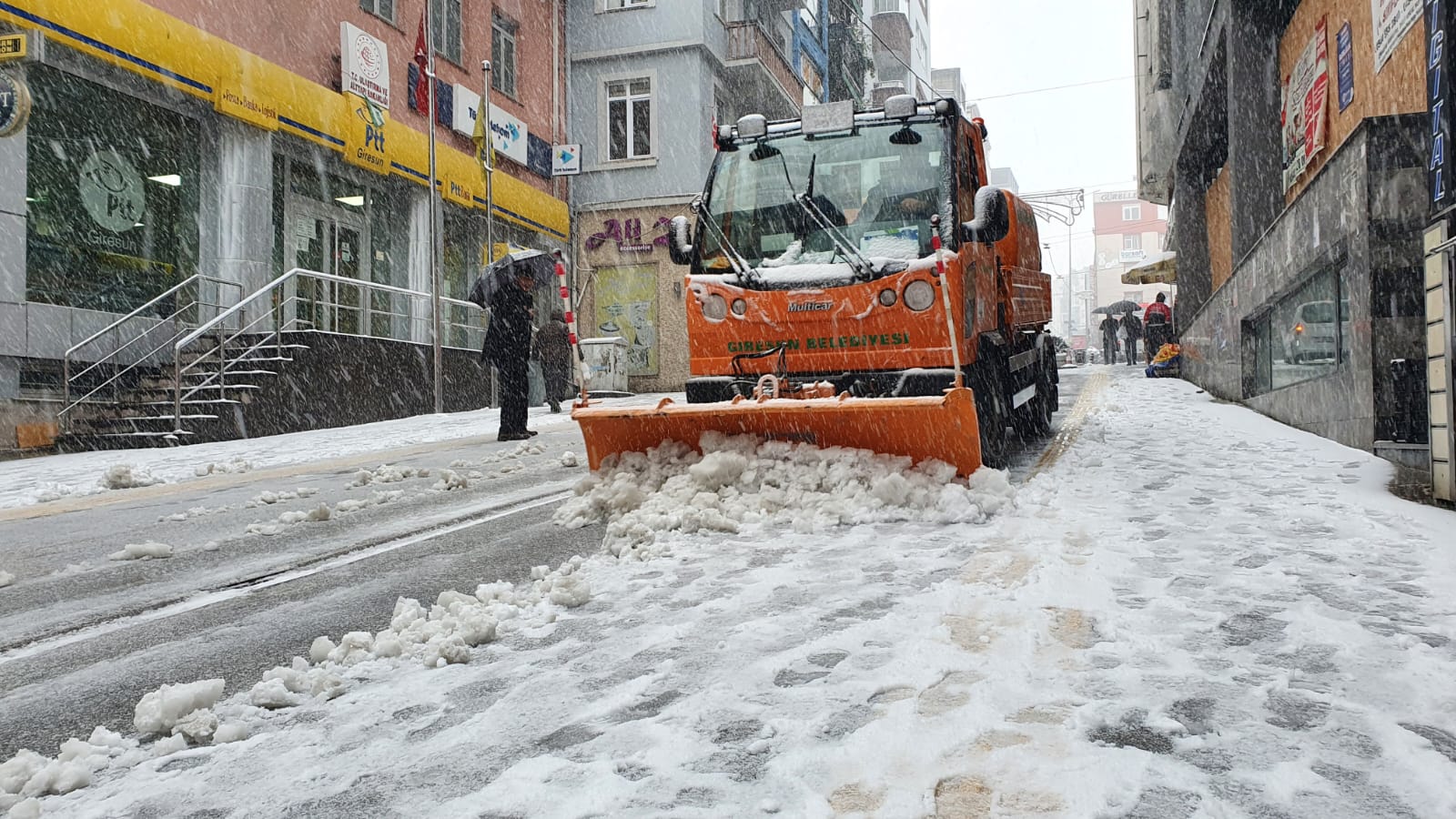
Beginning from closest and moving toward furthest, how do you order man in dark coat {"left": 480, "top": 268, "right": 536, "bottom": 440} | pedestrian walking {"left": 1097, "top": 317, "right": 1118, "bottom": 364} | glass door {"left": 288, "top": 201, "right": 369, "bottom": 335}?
man in dark coat {"left": 480, "top": 268, "right": 536, "bottom": 440}
glass door {"left": 288, "top": 201, "right": 369, "bottom": 335}
pedestrian walking {"left": 1097, "top": 317, "right": 1118, "bottom": 364}

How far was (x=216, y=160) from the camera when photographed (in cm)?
1540

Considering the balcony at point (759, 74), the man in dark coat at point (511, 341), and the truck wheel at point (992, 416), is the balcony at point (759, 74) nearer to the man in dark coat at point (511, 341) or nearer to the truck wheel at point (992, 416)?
the man in dark coat at point (511, 341)

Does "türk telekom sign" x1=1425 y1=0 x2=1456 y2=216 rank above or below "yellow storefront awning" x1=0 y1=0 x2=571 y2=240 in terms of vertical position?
below

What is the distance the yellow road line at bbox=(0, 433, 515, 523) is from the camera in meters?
7.08

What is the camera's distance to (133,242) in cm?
1501

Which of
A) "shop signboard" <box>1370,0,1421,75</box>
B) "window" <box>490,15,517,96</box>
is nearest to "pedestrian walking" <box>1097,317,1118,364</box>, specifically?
"window" <box>490,15,517,96</box>

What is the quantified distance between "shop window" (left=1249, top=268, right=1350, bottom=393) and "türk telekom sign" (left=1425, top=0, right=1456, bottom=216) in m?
2.47

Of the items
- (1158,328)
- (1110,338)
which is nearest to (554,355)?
(1158,328)

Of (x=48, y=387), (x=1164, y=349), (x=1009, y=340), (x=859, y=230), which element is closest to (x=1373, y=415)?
(x=1009, y=340)

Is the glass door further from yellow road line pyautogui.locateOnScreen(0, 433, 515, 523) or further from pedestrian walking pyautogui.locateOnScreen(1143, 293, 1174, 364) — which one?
pedestrian walking pyautogui.locateOnScreen(1143, 293, 1174, 364)

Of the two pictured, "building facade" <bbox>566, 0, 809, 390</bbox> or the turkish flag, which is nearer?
the turkish flag

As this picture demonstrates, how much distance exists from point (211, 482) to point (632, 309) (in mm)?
18473

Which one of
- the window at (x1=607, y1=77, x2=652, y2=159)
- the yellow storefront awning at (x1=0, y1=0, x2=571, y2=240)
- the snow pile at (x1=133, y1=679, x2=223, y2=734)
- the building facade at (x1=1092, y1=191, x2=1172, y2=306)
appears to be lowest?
the snow pile at (x1=133, y1=679, x2=223, y2=734)

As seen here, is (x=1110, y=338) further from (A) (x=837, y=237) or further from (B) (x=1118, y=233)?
(B) (x=1118, y=233)
